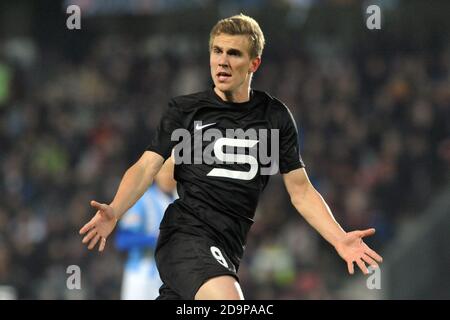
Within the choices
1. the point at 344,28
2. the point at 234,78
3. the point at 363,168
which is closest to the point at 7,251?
the point at 363,168

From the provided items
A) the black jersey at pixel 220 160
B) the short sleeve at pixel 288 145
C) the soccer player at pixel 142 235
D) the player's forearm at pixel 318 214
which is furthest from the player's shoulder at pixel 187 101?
the soccer player at pixel 142 235

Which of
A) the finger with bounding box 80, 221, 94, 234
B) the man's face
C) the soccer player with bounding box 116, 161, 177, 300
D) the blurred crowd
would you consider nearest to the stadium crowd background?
the blurred crowd

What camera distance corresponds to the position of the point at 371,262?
500 centimetres

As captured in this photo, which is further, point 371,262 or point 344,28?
point 344,28

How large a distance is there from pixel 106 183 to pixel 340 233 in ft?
28.1

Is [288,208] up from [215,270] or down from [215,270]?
down

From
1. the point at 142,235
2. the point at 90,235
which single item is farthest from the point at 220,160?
the point at 142,235

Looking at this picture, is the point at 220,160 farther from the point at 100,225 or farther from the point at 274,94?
the point at 274,94

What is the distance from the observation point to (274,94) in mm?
14070

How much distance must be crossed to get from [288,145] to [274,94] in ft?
28.6

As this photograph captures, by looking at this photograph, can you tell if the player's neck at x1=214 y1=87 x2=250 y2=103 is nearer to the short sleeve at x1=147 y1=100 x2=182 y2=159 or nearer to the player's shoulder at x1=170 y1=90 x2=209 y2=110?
the player's shoulder at x1=170 y1=90 x2=209 y2=110

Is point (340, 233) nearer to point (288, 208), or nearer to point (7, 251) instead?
point (288, 208)

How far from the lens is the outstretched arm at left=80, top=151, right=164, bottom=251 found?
16.0 ft

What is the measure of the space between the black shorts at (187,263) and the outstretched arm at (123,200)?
0.92ft
